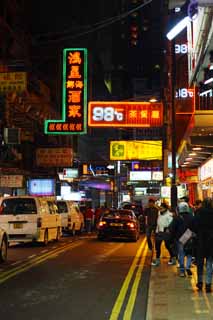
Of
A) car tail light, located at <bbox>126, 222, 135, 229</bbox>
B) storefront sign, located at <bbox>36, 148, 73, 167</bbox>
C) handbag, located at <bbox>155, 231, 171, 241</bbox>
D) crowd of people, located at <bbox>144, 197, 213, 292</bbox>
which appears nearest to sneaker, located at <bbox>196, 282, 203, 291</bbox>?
crowd of people, located at <bbox>144, 197, 213, 292</bbox>

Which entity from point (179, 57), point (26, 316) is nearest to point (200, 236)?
point (26, 316)

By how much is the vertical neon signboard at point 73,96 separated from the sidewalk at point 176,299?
17944mm

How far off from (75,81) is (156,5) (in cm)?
2177

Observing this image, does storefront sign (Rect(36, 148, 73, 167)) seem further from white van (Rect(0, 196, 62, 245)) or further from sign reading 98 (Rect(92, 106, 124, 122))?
white van (Rect(0, 196, 62, 245))

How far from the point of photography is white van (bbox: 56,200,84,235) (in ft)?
99.0

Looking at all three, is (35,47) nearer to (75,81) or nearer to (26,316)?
(75,81)

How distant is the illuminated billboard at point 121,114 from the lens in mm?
26312

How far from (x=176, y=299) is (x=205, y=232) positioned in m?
1.37

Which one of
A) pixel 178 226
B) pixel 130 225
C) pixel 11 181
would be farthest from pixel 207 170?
pixel 11 181

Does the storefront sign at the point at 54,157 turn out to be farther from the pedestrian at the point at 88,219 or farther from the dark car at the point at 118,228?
the dark car at the point at 118,228

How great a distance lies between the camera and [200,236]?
35.2ft

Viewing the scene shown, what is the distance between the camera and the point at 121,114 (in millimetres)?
26656

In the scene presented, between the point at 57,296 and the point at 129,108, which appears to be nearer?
the point at 57,296

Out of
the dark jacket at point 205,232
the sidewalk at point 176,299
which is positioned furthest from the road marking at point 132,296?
the dark jacket at point 205,232
